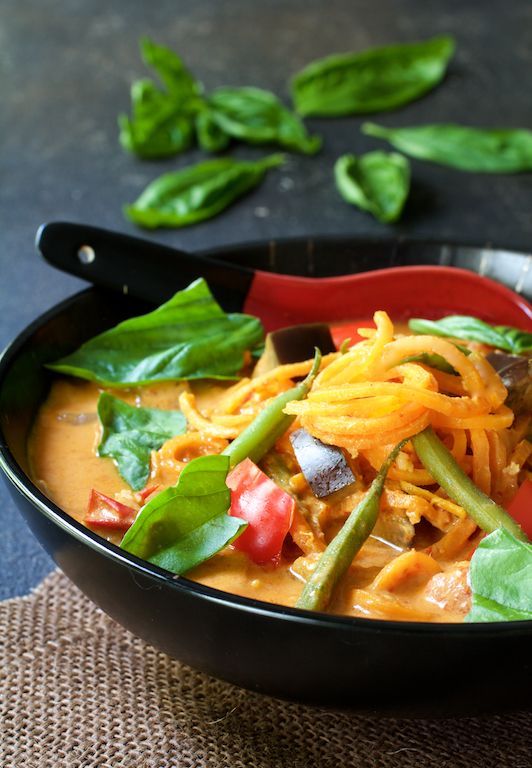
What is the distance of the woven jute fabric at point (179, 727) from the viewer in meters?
2.67

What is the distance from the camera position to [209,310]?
373cm

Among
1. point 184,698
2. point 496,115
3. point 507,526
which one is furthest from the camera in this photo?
point 496,115

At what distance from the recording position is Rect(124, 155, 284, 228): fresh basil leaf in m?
5.78

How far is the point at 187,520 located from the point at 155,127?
4.32 meters

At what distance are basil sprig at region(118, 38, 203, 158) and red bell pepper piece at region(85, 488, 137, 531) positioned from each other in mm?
3912

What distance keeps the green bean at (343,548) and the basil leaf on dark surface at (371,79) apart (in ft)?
15.0

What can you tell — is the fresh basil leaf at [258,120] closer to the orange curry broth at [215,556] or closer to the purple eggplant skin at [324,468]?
the orange curry broth at [215,556]

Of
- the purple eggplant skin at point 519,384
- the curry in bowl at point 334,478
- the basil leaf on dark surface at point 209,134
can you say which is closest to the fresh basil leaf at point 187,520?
the curry in bowl at point 334,478

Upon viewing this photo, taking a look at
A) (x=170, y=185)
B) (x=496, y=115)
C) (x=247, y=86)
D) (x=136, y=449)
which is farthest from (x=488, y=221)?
(x=136, y=449)

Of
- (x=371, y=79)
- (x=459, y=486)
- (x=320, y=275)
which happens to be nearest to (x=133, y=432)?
(x=459, y=486)

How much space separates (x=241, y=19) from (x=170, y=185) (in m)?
3.01

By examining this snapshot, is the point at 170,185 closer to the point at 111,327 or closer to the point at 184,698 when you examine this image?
the point at 111,327

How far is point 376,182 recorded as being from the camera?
19.7 ft

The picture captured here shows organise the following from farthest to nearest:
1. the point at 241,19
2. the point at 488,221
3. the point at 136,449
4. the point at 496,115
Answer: the point at 241,19
the point at 496,115
the point at 488,221
the point at 136,449
